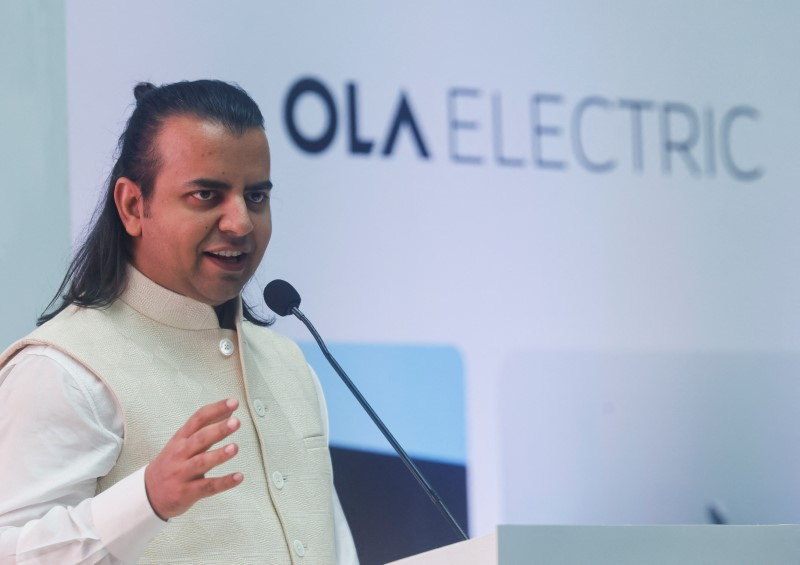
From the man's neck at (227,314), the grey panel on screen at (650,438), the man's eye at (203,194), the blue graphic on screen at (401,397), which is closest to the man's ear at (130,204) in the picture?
the man's eye at (203,194)

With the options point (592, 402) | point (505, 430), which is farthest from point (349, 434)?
point (592, 402)

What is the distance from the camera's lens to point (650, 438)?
3.60 m

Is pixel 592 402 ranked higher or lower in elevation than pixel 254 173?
lower

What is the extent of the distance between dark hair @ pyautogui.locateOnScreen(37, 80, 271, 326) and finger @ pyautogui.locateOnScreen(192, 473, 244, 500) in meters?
0.55

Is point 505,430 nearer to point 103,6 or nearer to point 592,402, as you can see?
point 592,402

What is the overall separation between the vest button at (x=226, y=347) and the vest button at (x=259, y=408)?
3.7 inches

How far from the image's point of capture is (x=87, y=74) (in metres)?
2.89

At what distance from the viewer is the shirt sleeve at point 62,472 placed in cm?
172

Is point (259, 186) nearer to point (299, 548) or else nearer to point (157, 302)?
point (157, 302)

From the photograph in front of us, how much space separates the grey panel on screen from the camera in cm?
342

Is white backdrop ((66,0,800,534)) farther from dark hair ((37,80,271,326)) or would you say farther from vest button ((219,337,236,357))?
vest button ((219,337,236,357))

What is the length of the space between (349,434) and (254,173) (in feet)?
3.85

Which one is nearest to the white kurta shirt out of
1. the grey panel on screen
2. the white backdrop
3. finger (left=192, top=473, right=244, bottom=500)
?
finger (left=192, top=473, right=244, bottom=500)

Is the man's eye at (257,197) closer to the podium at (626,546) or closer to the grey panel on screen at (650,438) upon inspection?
the podium at (626,546)
